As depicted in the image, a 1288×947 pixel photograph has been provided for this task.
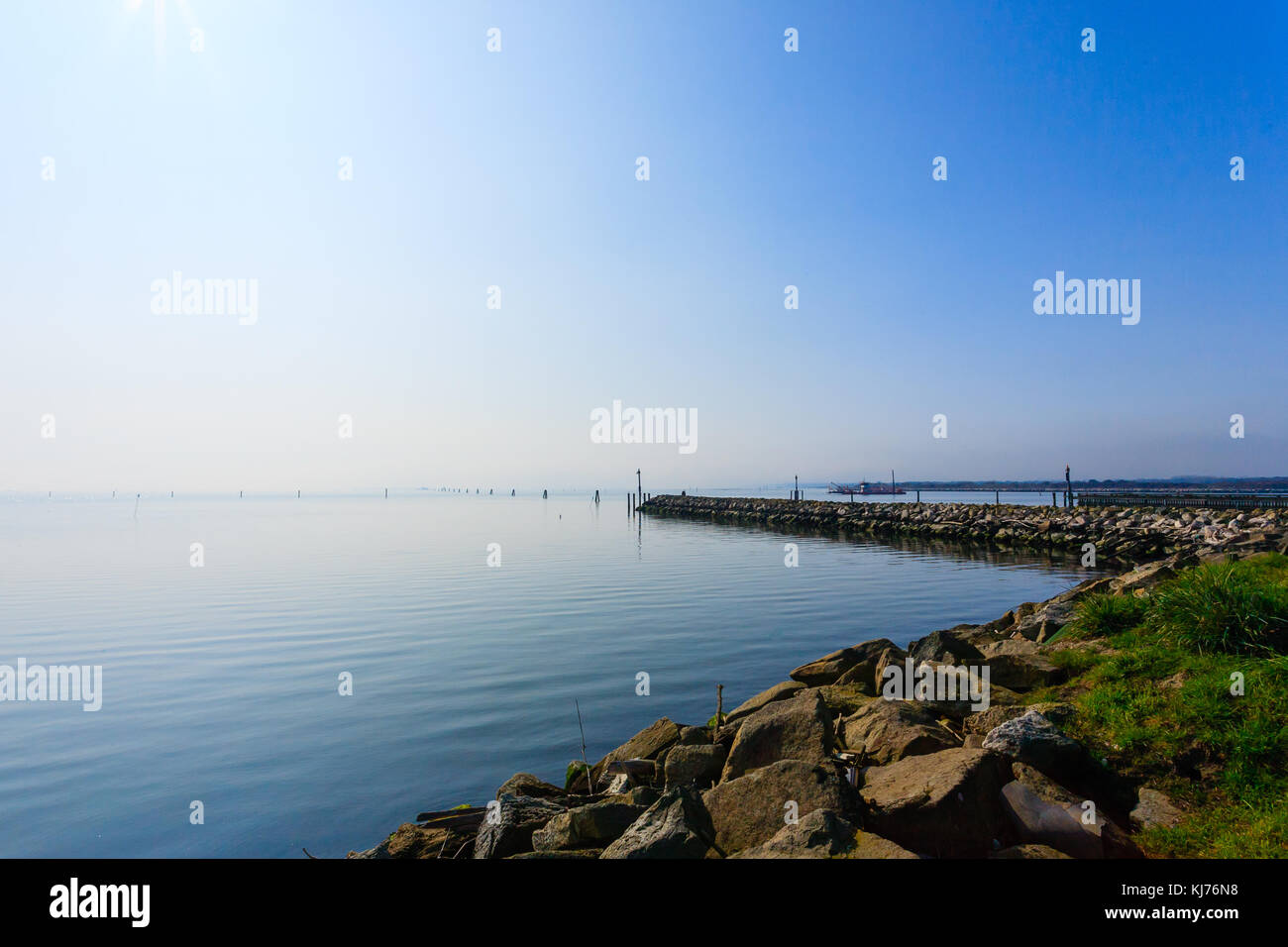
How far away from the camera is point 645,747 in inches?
335

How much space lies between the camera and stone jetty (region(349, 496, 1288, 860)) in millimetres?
4840

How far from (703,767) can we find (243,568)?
1259 inches

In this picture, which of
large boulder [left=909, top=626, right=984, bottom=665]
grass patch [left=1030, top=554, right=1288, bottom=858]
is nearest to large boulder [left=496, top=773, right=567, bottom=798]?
grass patch [left=1030, top=554, right=1288, bottom=858]

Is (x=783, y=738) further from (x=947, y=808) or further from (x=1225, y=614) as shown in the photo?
(x=1225, y=614)

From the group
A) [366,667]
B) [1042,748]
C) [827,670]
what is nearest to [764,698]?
[827,670]

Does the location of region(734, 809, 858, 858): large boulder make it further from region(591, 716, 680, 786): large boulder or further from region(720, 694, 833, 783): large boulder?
region(591, 716, 680, 786): large boulder

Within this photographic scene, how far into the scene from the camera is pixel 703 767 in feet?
23.7

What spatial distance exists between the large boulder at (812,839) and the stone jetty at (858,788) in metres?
0.01

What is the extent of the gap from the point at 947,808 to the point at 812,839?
3.66 feet

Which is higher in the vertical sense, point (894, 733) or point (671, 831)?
point (894, 733)

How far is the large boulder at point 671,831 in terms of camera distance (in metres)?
5.07

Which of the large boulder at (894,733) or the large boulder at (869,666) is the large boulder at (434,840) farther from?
the large boulder at (869,666)


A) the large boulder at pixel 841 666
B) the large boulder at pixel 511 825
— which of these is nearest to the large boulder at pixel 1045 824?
the large boulder at pixel 511 825
